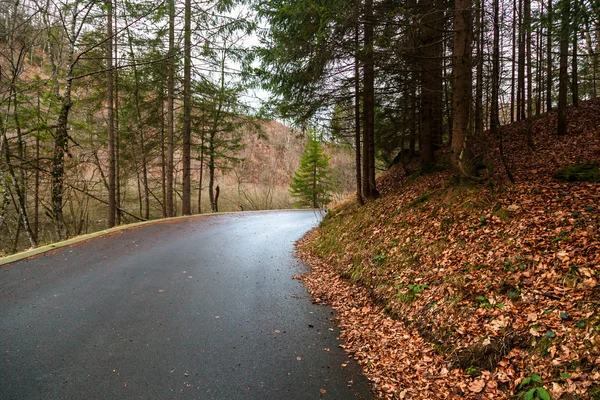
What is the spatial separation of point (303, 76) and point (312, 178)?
20.9 m

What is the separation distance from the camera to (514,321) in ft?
10.9

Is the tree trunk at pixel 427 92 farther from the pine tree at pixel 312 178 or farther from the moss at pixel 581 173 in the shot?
the pine tree at pixel 312 178

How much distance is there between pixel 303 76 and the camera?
9008 mm

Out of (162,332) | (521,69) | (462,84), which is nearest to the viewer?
(162,332)

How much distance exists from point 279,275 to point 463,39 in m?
6.09

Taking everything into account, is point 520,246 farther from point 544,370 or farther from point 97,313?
point 97,313

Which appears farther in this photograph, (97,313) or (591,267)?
(97,313)

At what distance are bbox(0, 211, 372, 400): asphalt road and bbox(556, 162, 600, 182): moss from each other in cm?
490

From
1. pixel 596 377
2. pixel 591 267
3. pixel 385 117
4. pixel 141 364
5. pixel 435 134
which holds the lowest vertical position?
pixel 141 364

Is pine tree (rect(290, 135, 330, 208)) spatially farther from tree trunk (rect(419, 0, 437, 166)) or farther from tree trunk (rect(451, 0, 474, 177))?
tree trunk (rect(451, 0, 474, 177))

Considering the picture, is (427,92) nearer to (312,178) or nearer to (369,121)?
(369,121)

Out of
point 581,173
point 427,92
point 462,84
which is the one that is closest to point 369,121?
point 427,92

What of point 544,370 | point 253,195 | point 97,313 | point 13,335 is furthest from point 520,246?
point 253,195

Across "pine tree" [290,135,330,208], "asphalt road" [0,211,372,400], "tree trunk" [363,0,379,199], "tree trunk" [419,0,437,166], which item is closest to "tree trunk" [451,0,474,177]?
"tree trunk" [419,0,437,166]
